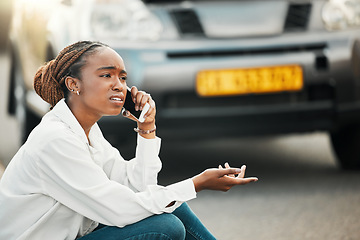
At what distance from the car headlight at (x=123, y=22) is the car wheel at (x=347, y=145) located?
4.79 ft

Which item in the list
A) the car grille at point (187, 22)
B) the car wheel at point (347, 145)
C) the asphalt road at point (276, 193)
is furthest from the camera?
the car wheel at point (347, 145)

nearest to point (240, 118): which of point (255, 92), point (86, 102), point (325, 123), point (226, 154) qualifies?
point (255, 92)

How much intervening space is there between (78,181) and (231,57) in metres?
2.53

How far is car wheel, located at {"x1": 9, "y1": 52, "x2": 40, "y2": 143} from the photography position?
535cm

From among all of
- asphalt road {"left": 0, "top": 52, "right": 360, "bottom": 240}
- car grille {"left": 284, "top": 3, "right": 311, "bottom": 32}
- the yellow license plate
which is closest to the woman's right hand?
asphalt road {"left": 0, "top": 52, "right": 360, "bottom": 240}

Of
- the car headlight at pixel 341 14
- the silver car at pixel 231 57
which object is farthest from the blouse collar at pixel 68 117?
the car headlight at pixel 341 14

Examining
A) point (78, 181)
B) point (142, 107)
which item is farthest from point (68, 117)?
point (142, 107)

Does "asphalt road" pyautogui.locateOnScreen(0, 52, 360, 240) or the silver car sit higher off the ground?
the silver car

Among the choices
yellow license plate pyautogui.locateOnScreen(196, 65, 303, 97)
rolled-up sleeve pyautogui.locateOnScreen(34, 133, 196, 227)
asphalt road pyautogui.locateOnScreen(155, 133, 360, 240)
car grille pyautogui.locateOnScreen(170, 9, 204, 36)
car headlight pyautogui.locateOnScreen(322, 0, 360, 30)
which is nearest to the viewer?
rolled-up sleeve pyautogui.locateOnScreen(34, 133, 196, 227)

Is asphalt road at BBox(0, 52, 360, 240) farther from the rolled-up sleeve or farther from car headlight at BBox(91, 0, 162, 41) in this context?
the rolled-up sleeve

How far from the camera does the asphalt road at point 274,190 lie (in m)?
3.93

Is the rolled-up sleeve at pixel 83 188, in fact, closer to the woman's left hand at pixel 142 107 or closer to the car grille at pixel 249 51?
the woman's left hand at pixel 142 107

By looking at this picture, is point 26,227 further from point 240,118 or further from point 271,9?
point 271,9

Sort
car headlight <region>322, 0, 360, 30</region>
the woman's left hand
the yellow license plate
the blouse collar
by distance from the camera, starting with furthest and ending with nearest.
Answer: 1. car headlight <region>322, 0, 360, 30</region>
2. the yellow license plate
3. the woman's left hand
4. the blouse collar
